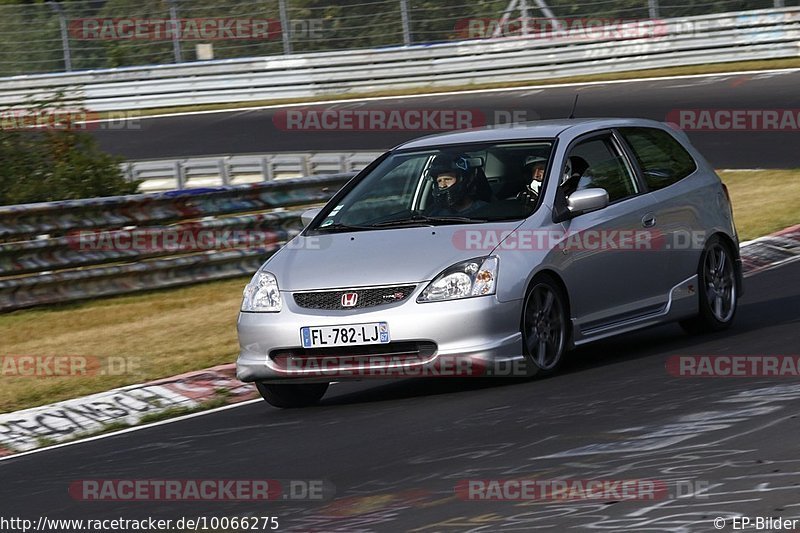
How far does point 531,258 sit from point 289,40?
2291 centimetres

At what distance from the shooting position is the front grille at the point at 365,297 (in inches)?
311

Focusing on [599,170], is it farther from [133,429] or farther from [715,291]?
[133,429]

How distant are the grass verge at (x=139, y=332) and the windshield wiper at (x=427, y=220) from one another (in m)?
2.25

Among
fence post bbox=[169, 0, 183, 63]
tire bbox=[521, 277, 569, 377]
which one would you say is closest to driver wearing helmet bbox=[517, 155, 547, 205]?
tire bbox=[521, 277, 569, 377]

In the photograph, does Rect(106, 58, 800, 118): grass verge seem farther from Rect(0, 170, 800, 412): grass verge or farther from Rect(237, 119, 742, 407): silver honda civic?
Rect(237, 119, 742, 407): silver honda civic

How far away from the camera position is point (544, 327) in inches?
327

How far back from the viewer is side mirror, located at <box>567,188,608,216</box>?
8500 millimetres

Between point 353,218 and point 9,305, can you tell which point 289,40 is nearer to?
point 9,305

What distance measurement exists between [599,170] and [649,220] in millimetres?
458

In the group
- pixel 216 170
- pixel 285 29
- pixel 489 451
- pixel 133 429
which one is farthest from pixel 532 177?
pixel 285 29

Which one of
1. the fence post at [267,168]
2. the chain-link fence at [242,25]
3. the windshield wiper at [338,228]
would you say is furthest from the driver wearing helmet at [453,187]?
the chain-link fence at [242,25]

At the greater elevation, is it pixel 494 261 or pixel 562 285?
pixel 494 261

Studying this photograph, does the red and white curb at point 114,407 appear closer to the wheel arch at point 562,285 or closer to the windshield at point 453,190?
the windshield at point 453,190

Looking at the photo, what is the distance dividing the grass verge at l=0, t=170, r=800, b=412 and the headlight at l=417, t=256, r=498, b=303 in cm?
287
